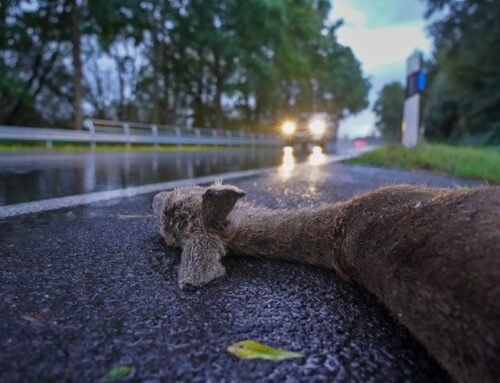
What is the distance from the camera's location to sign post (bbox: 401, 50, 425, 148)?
1190cm

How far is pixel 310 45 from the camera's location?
103 feet

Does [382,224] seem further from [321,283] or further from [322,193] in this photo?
[322,193]

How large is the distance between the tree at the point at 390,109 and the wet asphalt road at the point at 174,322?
80.9 m

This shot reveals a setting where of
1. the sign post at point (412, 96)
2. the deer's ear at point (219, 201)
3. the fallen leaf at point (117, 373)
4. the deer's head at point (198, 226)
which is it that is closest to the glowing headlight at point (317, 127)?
the sign post at point (412, 96)

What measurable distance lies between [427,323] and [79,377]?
808 millimetres

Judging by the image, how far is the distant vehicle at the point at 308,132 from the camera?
21719 mm

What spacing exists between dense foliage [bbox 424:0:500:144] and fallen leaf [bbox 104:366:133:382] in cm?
1780

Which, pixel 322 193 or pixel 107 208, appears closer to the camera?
pixel 107 208

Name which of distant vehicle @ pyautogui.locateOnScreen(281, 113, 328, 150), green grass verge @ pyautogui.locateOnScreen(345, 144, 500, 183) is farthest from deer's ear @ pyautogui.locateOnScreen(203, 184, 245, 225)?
distant vehicle @ pyautogui.locateOnScreen(281, 113, 328, 150)

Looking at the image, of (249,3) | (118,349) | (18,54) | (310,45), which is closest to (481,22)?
(249,3)

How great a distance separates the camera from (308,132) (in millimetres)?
21938

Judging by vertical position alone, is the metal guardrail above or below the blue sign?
below

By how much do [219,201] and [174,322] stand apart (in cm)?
54

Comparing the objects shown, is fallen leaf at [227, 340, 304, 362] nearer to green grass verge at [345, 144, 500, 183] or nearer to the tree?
green grass verge at [345, 144, 500, 183]
